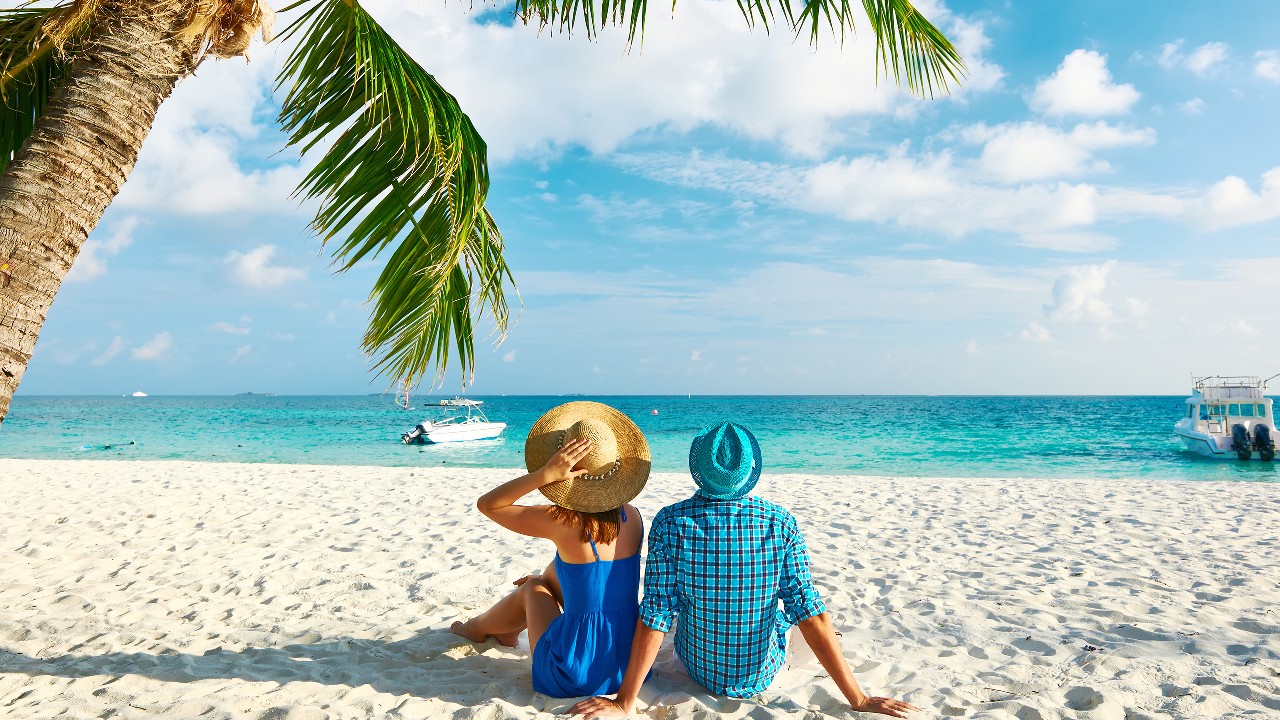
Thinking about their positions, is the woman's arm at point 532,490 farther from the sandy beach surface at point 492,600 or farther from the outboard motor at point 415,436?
the outboard motor at point 415,436

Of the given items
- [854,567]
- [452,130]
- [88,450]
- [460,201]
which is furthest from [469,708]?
[88,450]

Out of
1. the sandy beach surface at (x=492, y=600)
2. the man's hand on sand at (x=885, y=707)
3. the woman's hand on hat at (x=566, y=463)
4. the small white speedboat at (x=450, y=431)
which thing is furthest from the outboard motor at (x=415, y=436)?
the man's hand on sand at (x=885, y=707)

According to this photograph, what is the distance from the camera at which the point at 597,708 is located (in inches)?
108

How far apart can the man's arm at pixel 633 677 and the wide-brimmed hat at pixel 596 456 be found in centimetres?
50

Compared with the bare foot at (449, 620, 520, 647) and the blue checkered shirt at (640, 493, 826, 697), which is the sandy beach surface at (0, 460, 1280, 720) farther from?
the blue checkered shirt at (640, 493, 826, 697)

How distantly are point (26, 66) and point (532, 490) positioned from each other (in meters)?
2.92

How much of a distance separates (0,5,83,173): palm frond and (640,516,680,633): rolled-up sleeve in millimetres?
2748

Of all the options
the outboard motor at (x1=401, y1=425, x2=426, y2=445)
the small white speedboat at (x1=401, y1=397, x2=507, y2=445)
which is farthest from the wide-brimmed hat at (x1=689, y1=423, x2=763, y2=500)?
the outboard motor at (x1=401, y1=425, x2=426, y2=445)

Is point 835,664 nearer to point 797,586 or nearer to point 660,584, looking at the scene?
point 797,586

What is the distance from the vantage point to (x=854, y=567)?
533cm

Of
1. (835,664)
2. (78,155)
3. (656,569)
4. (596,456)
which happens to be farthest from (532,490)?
(78,155)

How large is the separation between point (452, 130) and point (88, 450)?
25.5 meters

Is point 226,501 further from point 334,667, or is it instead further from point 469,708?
point 469,708

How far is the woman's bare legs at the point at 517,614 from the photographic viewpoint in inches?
124
